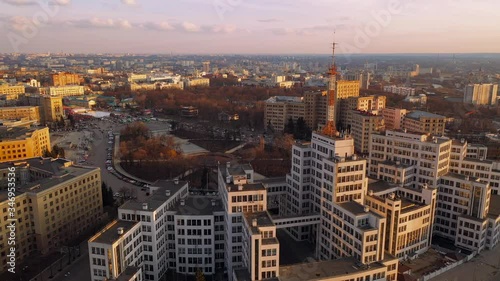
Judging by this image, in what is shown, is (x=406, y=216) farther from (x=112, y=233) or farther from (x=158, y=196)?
(x=112, y=233)

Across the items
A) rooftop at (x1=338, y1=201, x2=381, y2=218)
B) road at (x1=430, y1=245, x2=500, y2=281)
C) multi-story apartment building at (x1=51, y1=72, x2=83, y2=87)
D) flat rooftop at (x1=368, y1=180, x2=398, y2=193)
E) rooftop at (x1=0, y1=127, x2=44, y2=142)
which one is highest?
multi-story apartment building at (x1=51, y1=72, x2=83, y2=87)

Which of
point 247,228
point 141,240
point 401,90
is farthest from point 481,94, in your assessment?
point 141,240

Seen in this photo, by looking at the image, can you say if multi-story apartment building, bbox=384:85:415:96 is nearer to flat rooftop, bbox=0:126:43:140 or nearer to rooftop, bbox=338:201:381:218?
rooftop, bbox=338:201:381:218

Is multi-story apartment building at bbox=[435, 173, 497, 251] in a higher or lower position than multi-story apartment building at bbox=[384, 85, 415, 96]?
lower

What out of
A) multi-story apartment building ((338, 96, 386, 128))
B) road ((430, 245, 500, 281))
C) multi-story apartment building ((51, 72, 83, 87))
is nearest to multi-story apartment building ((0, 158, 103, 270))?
road ((430, 245, 500, 281))

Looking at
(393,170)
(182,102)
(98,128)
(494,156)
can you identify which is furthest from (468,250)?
(182,102)

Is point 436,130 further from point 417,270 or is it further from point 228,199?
point 228,199

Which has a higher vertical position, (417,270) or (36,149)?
(36,149)
